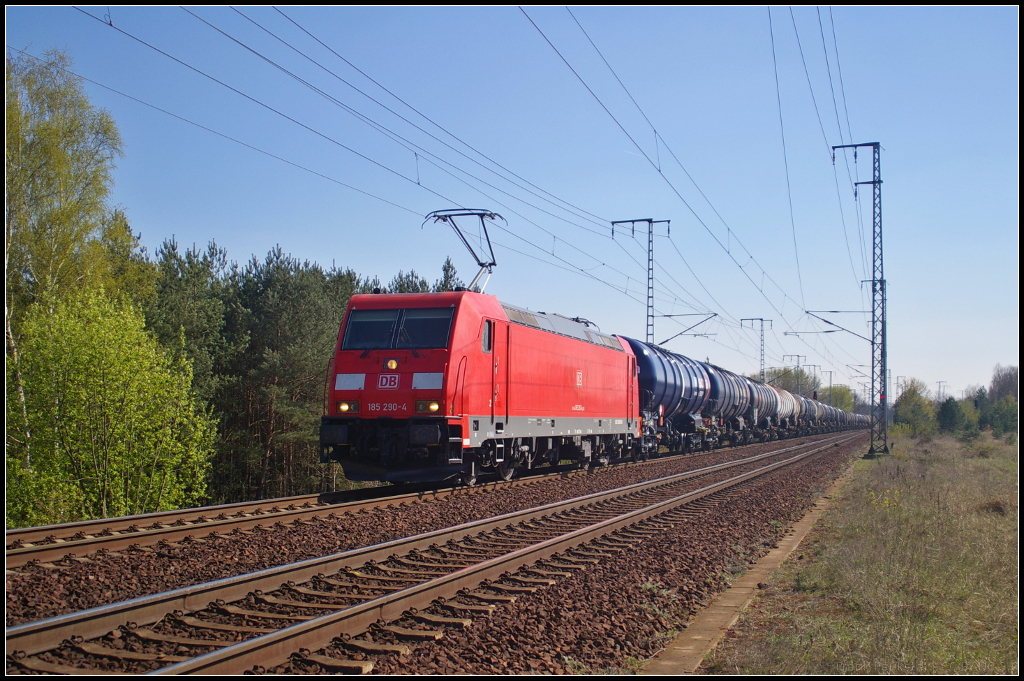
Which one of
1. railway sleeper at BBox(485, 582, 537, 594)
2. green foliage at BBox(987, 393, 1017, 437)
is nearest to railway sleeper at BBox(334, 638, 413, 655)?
railway sleeper at BBox(485, 582, 537, 594)

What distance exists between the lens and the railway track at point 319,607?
510 cm

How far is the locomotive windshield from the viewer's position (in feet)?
46.1

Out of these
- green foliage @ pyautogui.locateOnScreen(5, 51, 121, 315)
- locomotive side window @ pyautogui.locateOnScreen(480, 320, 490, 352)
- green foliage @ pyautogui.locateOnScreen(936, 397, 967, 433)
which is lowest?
green foliage @ pyautogui.locateOnScreen(936, 397, 967, 433)

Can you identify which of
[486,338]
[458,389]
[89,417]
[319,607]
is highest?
[486,338]

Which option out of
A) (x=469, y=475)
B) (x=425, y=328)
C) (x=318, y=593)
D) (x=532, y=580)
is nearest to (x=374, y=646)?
(x=318, y=593)

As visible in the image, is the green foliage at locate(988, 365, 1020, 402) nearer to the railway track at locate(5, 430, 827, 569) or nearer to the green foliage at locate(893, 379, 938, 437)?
the green foliage at locate(893, 379, 938, 437)

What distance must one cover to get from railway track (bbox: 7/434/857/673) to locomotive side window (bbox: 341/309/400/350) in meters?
4.98

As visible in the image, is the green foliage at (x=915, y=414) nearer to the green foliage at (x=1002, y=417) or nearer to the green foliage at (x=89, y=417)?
the green foliage at (x=1002, y=417)

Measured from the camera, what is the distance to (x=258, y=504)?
39.3 feet

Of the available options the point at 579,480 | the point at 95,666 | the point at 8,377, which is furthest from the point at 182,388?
the point at 95,666

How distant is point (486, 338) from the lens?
14.9 meters

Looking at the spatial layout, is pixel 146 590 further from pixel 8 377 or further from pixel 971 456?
pixel 971 456

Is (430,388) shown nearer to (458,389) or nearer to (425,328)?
(458,389)

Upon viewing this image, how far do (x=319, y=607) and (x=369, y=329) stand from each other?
28.2 feet
